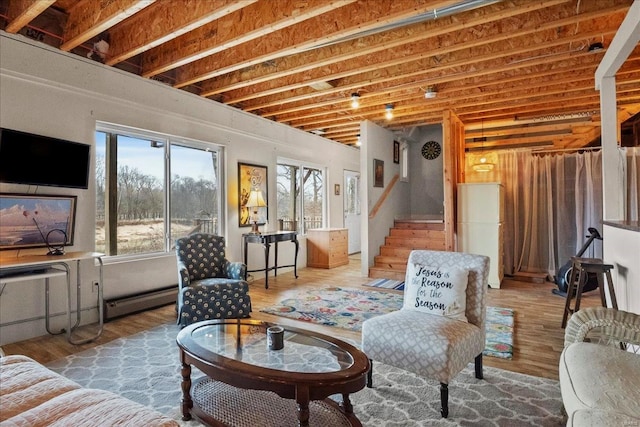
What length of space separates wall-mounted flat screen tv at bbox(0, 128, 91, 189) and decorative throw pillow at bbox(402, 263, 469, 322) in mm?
3412

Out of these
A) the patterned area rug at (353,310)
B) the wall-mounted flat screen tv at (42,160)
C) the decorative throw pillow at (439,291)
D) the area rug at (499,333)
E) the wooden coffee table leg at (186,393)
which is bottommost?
the area rug at (499,333)

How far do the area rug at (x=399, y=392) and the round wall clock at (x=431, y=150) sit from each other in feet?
21.5

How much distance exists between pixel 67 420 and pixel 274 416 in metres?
1.06

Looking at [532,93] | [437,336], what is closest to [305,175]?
[532,93]

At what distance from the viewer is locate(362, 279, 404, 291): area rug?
A: 5296 mm

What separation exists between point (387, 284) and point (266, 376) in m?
4.13

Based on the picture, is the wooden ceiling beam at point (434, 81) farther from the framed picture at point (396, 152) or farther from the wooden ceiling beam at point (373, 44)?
the framed picture at point (396, 152)

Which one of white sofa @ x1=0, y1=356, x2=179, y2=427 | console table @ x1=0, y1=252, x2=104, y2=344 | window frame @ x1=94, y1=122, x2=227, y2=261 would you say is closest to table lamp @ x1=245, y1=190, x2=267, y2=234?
→ window frame @ x1=94, y1=122, x2=227, y2=261

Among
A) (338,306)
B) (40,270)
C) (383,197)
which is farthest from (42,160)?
(383,197)

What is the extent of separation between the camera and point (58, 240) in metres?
3.42

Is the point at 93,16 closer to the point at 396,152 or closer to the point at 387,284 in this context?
the point at 387,284

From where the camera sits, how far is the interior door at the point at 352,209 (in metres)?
8.77

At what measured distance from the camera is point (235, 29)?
3221mm

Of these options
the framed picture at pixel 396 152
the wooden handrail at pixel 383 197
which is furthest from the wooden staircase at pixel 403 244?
the framed picture at pixel 396 152
